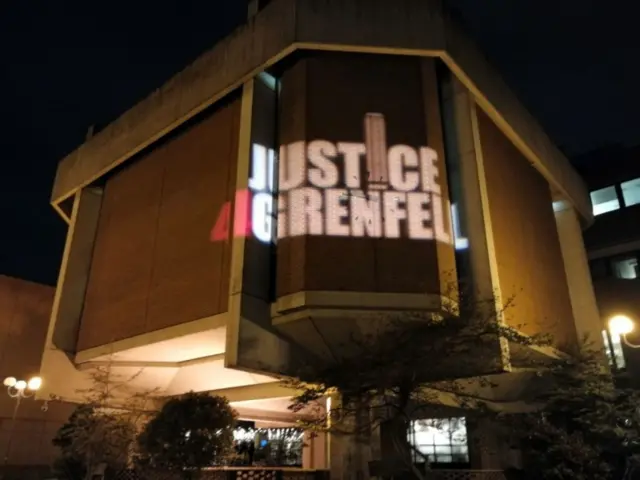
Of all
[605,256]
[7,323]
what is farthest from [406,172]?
[7,323]

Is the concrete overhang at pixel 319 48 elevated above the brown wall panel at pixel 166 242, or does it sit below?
above

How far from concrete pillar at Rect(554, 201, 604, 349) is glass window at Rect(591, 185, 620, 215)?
6125 mm

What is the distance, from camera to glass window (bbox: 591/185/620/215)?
2805cm

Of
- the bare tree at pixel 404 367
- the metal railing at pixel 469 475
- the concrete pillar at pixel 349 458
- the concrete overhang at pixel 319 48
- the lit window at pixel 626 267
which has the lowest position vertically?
the metal railing at pixel 469 475

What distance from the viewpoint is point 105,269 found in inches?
758

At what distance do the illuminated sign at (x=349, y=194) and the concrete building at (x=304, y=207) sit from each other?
0.13ft

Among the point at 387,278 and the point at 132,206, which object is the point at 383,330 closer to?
the point at 387,278

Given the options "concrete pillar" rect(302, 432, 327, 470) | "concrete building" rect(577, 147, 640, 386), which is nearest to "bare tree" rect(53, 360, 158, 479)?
"concrete pillar" rect(302, 432, 327, 470)

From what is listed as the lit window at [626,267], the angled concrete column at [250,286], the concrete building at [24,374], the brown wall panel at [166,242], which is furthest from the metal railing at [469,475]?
the concrete building at [24,374]

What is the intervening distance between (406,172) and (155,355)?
931cm

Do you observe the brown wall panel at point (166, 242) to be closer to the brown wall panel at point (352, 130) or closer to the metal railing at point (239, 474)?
the brown wall panel at point (352, 130)

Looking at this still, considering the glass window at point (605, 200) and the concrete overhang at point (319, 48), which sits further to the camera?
the glass window at point (605, 200)

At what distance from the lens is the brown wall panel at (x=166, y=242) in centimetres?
1542

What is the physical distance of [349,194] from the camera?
555 inches
